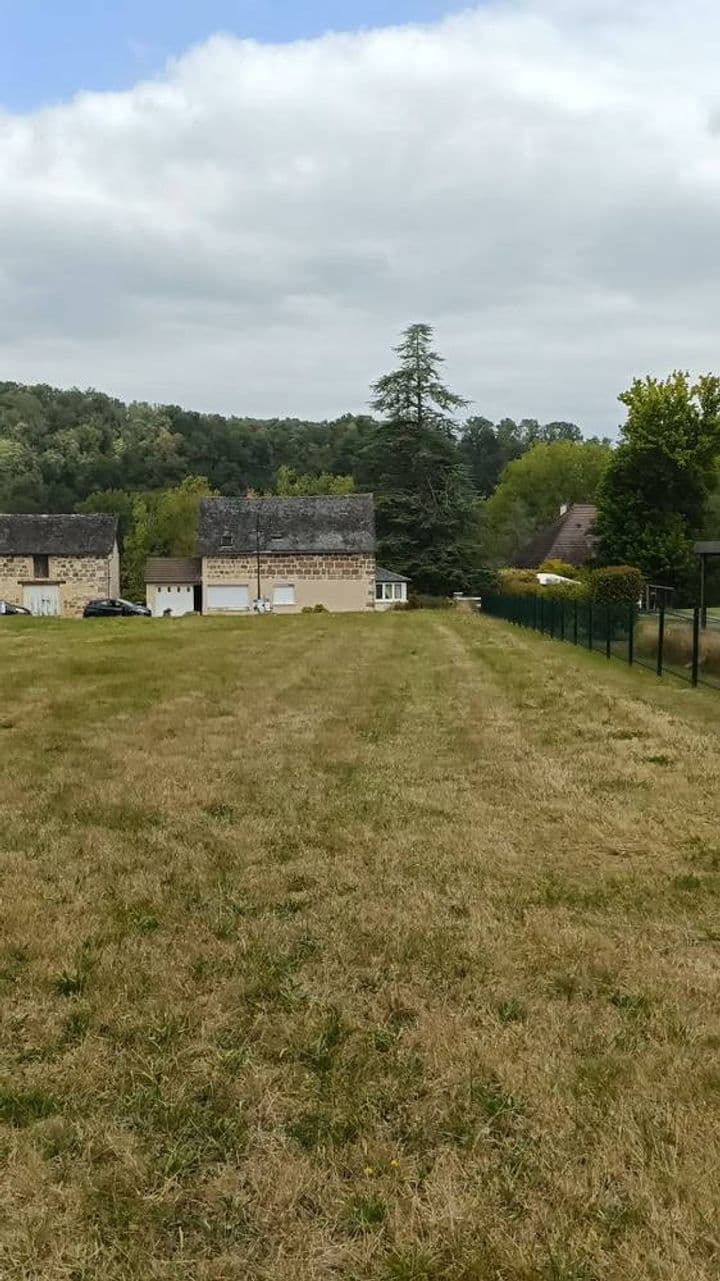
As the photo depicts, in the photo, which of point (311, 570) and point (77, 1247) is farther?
point (311, 570)

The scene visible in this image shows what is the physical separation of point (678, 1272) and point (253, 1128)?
1.35m

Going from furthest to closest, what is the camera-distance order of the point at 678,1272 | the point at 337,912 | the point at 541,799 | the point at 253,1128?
the point at 541,799 < the point at 337,912 < the point at 253,1128 < the point at 678,1272

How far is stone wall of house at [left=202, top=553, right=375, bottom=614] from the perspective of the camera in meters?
54.4

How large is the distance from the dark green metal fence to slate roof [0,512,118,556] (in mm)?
35521

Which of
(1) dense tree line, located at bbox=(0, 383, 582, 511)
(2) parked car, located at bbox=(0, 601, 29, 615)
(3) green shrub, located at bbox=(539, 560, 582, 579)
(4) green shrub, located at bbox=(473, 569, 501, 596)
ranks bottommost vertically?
(2) parked car, located at bbox=(0, 601, 29, 615)

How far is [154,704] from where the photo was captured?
13109 mm

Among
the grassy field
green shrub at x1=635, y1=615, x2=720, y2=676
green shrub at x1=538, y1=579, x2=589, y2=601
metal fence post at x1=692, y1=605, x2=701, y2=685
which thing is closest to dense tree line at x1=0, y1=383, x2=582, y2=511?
green shrub at x1=538, y1=579, x2=589, y2=601

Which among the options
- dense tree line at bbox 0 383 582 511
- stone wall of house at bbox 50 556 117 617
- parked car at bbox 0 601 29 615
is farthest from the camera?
dense tree line at bbox 0 383 582 511

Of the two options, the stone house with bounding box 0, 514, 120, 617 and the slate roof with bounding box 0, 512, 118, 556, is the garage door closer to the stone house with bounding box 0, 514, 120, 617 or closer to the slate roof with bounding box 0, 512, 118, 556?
the stone house with bounding box 0, 514, 120, 617

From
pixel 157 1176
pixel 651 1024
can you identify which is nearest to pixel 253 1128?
pixel 157 1176

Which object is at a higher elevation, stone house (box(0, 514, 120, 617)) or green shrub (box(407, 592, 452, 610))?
stone house (box(0, 514, 120, 617))

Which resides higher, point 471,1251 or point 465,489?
point 465,489

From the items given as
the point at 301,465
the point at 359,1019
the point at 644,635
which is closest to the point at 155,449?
the point at 301,465

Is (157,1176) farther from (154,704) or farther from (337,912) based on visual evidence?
(154,704)
